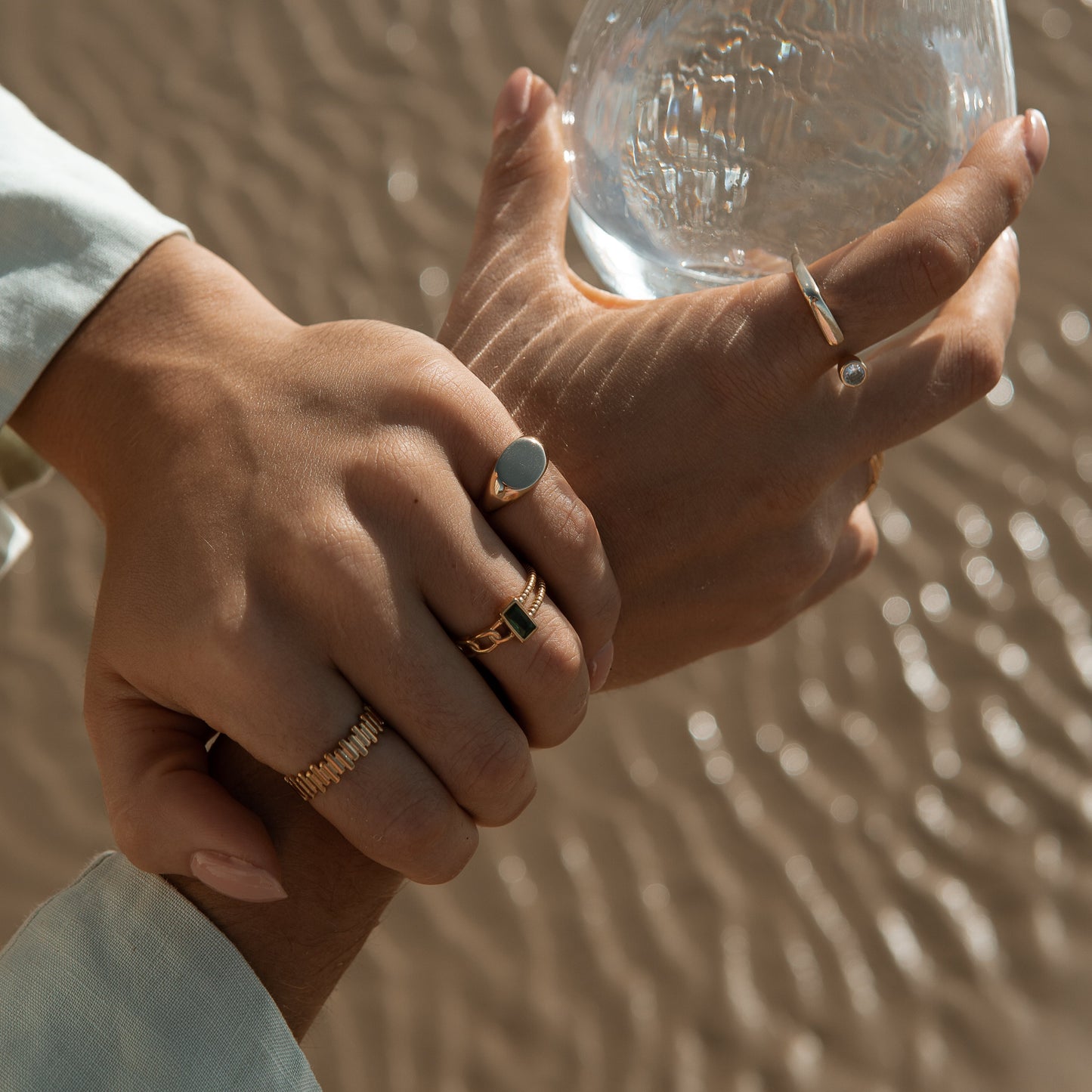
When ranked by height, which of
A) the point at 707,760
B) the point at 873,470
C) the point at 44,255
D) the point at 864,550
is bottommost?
the point at 707,760

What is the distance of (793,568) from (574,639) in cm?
26

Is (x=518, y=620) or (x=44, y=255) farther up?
(x=44, y=255)

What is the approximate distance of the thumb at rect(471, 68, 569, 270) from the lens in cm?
84

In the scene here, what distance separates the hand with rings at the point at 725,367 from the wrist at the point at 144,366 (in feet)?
0.57

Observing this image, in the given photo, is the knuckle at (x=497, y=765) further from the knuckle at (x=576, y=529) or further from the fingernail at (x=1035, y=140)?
the fingernail at (x=1035, y=140)

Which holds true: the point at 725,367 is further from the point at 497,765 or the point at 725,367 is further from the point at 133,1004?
the point at 133,1004

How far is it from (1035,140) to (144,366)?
63cm

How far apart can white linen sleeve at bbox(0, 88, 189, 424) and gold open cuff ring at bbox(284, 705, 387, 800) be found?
0.37 metres

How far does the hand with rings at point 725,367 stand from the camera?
0.72 m

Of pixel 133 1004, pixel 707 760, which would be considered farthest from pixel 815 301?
pixel 707 760

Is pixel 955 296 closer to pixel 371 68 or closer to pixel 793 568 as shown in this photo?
pixel 793 568

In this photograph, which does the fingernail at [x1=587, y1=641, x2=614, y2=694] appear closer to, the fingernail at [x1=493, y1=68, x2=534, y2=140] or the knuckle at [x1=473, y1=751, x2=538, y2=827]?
the knuckle at [x1=473, y1=751, x2=538, y2=827]

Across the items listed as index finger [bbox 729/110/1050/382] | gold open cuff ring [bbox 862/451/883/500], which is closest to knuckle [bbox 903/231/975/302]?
index finger [bbox 729/110/1050/382]

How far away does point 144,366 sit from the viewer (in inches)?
30.3
